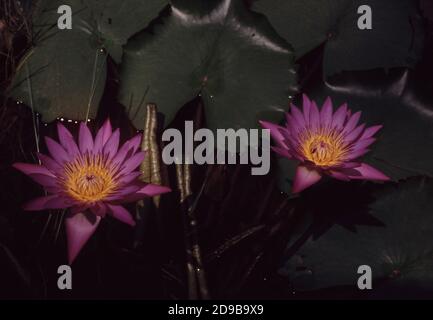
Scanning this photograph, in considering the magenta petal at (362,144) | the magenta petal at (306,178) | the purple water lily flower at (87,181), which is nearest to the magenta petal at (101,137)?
the purple water lily flower at (87,181)

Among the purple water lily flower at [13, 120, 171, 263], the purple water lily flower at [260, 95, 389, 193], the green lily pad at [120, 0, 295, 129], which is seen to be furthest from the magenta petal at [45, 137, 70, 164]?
the purple water lily flower at [260, 95, 389, 193]

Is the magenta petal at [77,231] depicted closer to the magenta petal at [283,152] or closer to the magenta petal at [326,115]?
the magenta petal at [283,152]

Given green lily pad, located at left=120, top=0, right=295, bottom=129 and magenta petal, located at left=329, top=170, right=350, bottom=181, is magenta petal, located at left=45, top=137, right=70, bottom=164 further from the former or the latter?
magenta petal, located at left=329, top=170, right=350, bottom=181

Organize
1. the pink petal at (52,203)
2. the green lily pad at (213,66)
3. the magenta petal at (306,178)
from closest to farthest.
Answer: the pink petal at (52,203), the magenta petal at (306,178), the green lily pad at (213,66)

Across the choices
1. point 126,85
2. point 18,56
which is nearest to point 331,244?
point 126,85

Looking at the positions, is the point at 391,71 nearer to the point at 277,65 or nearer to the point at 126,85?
the point at 277,65

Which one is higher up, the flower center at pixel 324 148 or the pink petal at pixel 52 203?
the flower center at pixel 324 148

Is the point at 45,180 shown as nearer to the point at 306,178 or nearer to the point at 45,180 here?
the point at 45,180
